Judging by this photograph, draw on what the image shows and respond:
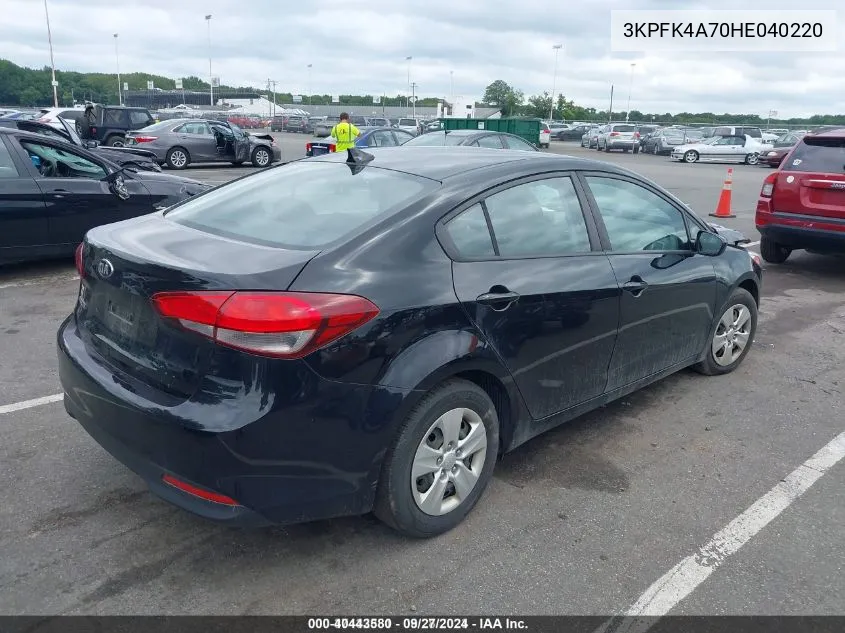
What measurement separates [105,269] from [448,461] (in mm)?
1629

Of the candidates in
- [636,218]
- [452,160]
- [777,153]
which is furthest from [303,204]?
[777,153]

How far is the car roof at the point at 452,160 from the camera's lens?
3402mm

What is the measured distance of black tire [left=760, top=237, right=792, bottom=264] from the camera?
9211 millimetres

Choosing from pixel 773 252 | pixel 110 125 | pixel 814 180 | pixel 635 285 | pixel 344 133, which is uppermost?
pixel 110 125

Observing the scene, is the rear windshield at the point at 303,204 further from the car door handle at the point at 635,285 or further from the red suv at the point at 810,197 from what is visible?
the red suv at the point at 810,197

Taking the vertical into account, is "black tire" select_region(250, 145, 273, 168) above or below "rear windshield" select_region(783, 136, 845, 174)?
below

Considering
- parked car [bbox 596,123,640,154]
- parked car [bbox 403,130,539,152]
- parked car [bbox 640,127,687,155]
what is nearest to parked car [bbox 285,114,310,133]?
parked car [bbox 596,123,640,154]

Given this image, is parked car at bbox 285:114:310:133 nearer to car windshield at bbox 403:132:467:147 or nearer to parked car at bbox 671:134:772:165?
parked car at bbox 671:134:772:165

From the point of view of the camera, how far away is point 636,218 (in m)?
4.06

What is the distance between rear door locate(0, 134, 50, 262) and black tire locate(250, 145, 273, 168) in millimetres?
15158

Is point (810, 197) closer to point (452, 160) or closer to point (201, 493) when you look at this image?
point (452, 160)

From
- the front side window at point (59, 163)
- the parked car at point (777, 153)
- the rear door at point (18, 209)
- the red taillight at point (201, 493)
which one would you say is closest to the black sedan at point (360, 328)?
the red taillight at point (201, 493)

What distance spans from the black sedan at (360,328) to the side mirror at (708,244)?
56 centimetres

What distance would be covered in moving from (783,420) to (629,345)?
133 cm
